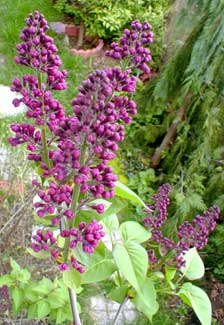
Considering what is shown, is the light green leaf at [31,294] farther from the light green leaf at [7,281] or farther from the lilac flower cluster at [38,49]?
the lilac flower cluster at [38,49]

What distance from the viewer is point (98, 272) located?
4.08 ft

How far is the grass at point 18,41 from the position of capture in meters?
4.52

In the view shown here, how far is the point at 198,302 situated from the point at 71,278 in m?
0.47

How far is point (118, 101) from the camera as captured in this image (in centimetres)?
101

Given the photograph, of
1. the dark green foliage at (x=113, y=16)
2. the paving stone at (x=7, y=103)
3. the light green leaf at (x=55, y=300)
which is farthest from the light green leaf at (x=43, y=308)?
the dark green foliage at (x=113, y=16)

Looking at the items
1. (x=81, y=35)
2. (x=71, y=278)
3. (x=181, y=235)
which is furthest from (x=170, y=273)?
(x=81, y=35)

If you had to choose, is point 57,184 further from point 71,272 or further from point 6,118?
point 6,118

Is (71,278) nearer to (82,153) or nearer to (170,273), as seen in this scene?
(82,153)

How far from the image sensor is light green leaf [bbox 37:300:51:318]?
1.68 m

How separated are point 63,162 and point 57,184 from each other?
0.14 metres

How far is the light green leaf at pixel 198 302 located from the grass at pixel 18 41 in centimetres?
297

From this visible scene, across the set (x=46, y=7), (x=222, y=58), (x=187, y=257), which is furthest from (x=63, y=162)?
(x=46, y=7)

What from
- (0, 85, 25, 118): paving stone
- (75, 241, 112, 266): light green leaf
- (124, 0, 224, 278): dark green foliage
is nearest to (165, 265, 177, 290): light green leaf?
(75, 241, 112, 266): light green leaf

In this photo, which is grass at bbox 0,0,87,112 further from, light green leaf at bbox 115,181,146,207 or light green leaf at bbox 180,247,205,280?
light green leaf at bbox 115,181,146,207
